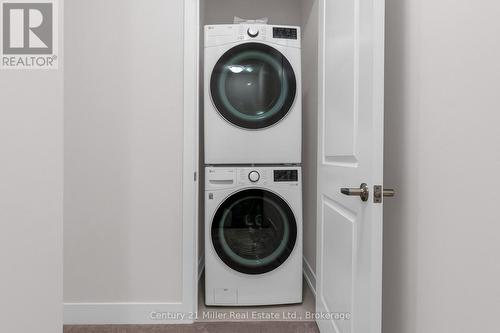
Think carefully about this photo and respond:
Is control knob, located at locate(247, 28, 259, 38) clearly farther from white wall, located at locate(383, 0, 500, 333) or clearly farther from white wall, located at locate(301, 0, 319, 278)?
white wall, located at locate(383, 0, 500, 333)

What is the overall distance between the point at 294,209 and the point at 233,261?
51 centimetres

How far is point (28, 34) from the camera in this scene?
1.16 m

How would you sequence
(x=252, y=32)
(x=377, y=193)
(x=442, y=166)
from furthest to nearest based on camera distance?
(x=252, y=32)
(x=377, y=193)
(x=442, y=166)

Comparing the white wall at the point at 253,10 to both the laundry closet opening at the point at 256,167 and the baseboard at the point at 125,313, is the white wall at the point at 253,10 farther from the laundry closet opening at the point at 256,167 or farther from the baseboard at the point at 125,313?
the baseboard at the point at 125,313

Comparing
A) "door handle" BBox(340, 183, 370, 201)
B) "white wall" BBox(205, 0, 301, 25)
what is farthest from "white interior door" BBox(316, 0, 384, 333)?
"white wall" BBox(205, 0, 301, 25)

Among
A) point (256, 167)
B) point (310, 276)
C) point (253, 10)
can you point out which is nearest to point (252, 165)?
point (256, 167)

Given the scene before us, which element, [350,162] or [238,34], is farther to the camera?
[238,34]

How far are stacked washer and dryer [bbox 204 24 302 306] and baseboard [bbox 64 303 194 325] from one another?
217 millimetres

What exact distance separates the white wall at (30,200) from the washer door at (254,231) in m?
0.99

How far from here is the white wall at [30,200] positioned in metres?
0.85

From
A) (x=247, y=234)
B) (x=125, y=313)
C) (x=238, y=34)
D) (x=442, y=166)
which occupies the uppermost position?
(x=238, y=34)

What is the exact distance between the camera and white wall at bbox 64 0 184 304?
1.64 metres

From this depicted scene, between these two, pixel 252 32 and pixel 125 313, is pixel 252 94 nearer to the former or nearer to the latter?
pixel 252 32

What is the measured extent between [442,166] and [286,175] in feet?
3.64
